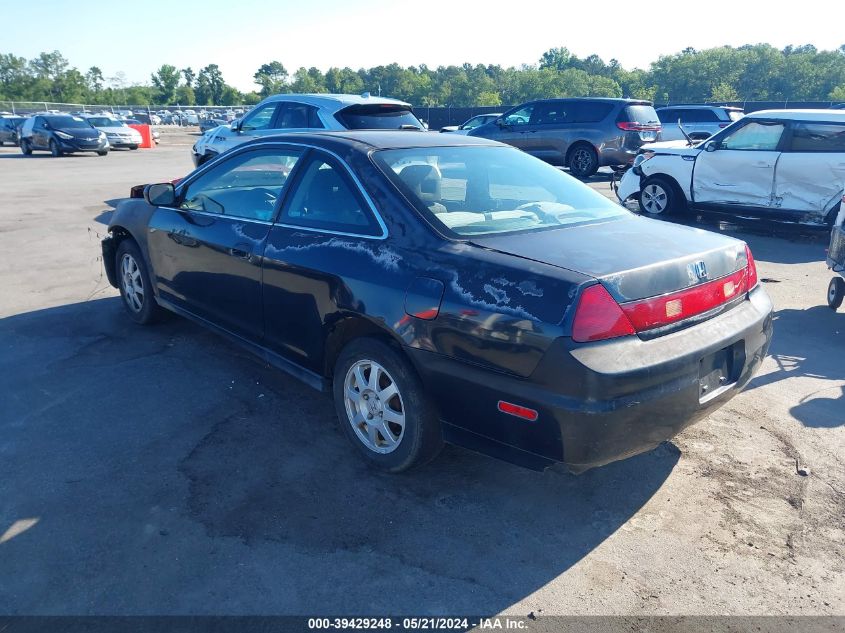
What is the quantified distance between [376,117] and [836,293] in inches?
265

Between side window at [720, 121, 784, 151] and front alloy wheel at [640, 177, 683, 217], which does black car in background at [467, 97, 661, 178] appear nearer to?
front alloy wheel at [640, 177, 683, 217]

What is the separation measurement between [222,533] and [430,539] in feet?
3.04

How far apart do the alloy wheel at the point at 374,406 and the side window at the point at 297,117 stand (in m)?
7.17

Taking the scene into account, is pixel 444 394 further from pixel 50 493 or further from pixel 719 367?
pixel 50 493

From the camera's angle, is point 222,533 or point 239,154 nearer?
point 222,533

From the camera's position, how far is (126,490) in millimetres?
3234

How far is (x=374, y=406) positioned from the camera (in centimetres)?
336

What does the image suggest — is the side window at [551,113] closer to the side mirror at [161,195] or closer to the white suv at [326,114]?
the white suv at [326,114]

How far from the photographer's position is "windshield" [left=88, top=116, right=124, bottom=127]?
29.1 meters

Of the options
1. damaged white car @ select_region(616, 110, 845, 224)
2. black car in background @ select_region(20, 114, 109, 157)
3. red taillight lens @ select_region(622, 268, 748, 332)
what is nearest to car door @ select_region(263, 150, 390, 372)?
red taillight lens @ select_region(622, 268, 748, 332)

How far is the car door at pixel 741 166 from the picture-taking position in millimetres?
9234

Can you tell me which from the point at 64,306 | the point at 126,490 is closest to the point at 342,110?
the point at 64,306

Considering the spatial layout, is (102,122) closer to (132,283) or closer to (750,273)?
(132,283)

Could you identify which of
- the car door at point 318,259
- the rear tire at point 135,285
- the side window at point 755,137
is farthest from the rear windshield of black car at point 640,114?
the car door at point 318,259
